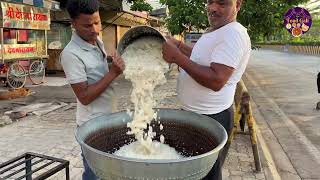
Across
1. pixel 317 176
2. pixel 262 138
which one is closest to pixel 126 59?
pixel 317 176

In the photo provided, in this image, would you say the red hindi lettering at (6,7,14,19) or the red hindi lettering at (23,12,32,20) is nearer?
the red hindi lettering at (6,7,14,19)

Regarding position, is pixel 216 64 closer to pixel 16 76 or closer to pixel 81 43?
pixel 81 43

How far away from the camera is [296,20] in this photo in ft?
37.3

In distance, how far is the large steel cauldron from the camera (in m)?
1.73

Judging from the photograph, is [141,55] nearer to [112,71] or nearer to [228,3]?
[112,71]

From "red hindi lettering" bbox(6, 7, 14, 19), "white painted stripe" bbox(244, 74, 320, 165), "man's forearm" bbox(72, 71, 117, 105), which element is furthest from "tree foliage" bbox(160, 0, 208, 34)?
"man's forearm" bbox(72, 71, 117, 105)

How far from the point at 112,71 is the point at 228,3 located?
0.88 m

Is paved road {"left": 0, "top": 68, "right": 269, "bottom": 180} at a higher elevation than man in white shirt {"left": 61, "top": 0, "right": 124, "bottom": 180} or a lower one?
lower

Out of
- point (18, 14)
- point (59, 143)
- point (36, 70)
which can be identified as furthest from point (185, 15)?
point (59, 143)

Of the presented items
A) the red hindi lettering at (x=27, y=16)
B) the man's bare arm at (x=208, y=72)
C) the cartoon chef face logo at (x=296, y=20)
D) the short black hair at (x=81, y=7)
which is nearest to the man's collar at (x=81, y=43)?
the short black hair at (x=81, y=7)

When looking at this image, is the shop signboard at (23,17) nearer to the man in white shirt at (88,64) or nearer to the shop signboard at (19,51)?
the shop signboard at (19,51)

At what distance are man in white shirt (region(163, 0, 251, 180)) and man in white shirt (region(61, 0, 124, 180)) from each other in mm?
434

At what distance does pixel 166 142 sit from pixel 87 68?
2.40 feet

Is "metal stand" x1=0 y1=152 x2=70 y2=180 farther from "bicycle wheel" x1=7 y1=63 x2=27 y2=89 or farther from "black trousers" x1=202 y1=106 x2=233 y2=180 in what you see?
"bicycle wheel" x1=7 y1=63 x2=27 y2=89
